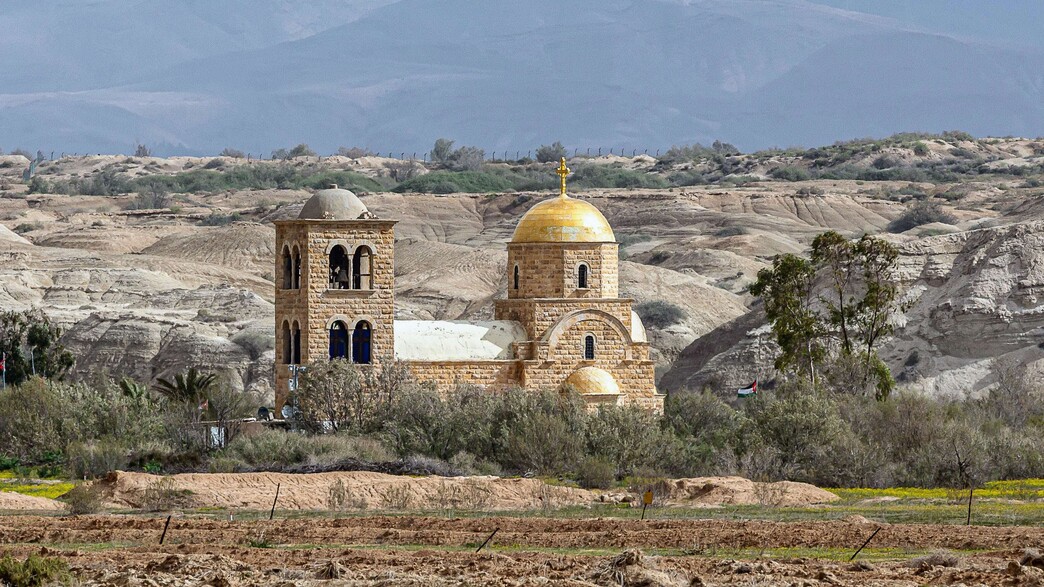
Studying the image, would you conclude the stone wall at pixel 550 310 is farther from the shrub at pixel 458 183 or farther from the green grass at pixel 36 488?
the shrub at pixel 458 183

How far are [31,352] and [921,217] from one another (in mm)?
63140

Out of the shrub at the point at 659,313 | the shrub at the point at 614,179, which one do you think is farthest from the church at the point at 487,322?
the shrub at the point at 614,179

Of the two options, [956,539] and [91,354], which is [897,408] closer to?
[956,539]

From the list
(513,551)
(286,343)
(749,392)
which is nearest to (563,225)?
Result: (286,343)

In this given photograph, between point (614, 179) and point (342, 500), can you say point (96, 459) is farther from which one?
point (614, 179)

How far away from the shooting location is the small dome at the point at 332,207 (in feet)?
192

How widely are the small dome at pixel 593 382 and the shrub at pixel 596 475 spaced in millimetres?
6580

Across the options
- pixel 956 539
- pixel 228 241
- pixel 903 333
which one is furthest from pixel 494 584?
pixel 228 241

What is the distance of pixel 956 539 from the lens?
34969 mm

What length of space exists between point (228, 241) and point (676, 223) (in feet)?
99.3

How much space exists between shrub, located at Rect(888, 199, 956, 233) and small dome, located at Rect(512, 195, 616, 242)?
200 ft

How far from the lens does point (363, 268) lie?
58.7 metres

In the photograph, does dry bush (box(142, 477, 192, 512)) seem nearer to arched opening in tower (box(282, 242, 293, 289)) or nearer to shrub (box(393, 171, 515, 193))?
arched opening in tower (box(282, 242, 293, 289))

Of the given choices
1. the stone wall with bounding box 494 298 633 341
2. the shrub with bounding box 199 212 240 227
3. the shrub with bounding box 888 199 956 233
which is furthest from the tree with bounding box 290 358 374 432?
the shrub with bounding box 199 212 240 227
